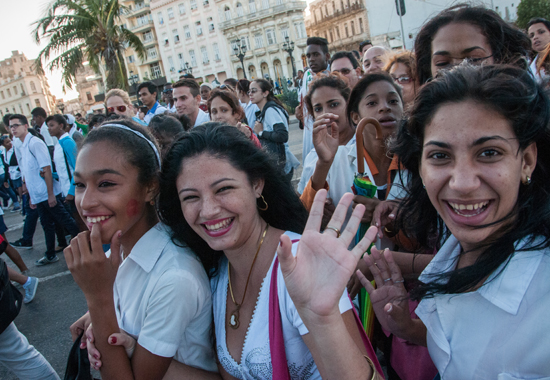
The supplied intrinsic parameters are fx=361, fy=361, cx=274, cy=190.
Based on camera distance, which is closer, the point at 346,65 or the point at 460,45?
the point at 460,45

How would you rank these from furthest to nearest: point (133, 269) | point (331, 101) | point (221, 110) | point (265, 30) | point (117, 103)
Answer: point (265, 30) < point (117, 103) < point (221, 110) < point (331, 101) < point (133, 269)

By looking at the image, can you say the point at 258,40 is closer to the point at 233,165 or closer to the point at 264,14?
the point at 264,14

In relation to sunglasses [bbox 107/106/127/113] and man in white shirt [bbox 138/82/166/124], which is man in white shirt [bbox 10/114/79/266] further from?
man in white shirt [bbox 138/82/166/124]

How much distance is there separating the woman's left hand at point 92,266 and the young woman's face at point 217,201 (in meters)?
0.41

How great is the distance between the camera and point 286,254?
3.80 ft

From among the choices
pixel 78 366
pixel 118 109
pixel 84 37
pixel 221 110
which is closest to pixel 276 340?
pixel 78 366

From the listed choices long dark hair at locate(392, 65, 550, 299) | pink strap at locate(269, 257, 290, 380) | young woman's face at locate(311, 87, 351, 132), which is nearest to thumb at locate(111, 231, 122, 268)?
pink strap at locate(269, 257, 290, 380)

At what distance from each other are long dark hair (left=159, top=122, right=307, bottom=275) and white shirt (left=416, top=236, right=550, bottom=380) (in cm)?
86

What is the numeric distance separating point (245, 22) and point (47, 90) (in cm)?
5014

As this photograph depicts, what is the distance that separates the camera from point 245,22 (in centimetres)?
5006

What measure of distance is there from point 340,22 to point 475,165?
59.5 m

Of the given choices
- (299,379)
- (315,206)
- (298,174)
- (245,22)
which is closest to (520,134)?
(315,206)

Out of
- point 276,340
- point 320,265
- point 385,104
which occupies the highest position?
point 385,104

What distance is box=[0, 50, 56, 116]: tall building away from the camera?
7556 centimetres
